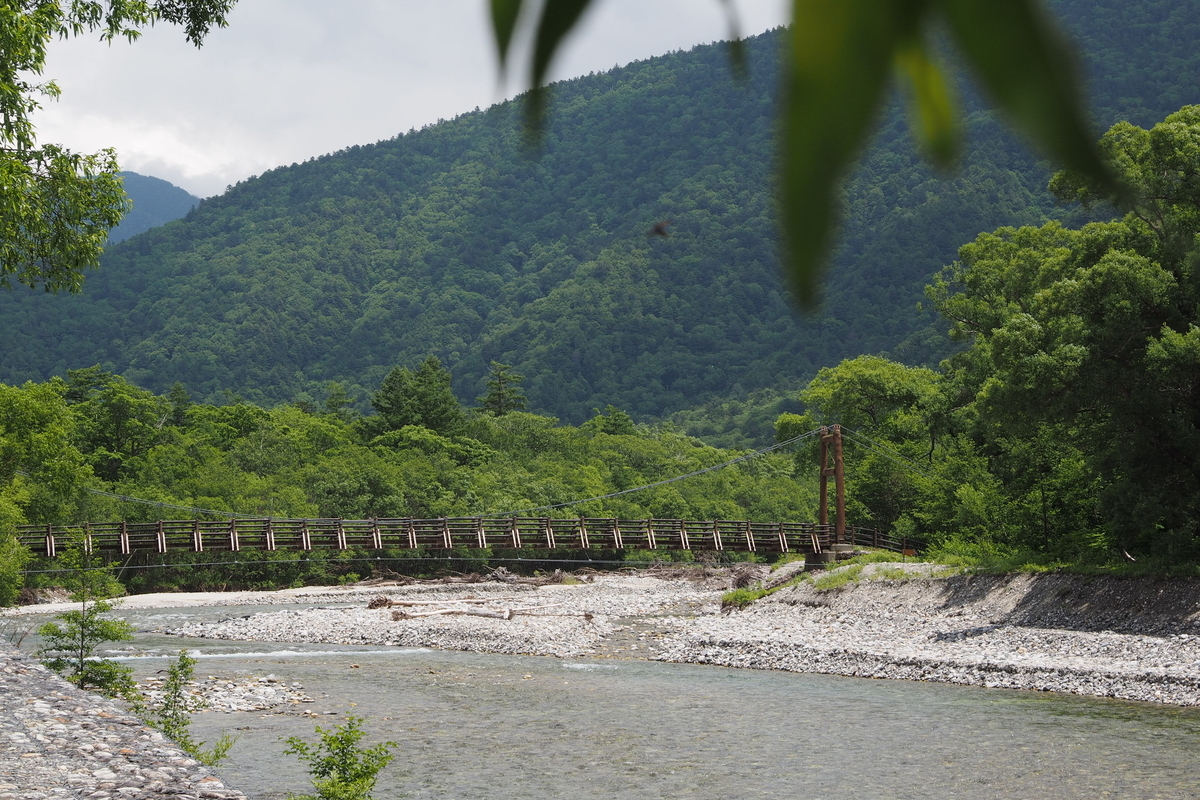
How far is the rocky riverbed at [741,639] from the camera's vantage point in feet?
23.1

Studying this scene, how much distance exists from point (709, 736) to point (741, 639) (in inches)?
315


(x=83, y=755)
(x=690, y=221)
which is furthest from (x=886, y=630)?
(x=690, y=221)

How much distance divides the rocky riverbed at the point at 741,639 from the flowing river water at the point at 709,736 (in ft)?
3.06

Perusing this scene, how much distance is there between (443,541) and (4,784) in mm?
27063

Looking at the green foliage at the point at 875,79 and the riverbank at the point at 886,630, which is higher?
the green foliage at the point at 875,79

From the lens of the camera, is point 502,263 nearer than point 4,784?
No

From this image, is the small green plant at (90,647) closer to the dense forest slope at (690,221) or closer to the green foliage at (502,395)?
the dense forest slope at (690,221)

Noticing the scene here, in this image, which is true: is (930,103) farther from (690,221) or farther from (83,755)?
(83,755)

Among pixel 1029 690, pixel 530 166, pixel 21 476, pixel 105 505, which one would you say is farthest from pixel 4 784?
pixel 105 505

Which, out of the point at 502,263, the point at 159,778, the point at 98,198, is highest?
the point at 98,198

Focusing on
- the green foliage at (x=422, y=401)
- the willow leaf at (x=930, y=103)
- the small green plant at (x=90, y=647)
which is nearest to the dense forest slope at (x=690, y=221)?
the willow leaf at (x=930, y=103)

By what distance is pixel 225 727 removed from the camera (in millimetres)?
11492

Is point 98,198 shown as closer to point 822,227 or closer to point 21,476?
point 822,227

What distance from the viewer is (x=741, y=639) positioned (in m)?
19.2
